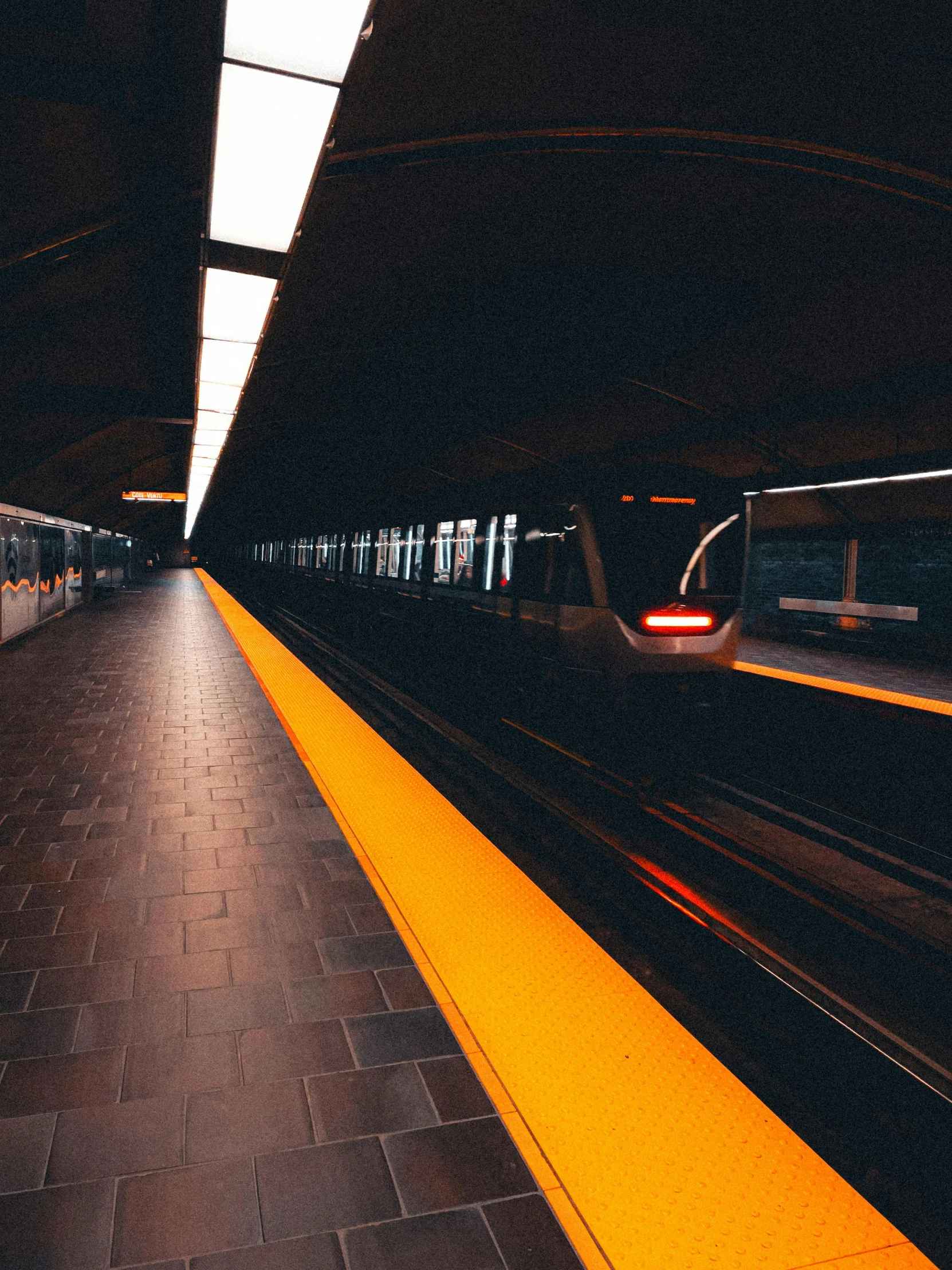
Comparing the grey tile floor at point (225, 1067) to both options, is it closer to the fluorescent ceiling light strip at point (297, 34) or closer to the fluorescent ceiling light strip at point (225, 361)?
the fluorescent ceiling light strip at point (297, 34)

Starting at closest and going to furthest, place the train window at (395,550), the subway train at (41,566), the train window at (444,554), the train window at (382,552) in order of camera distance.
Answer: the train window at (444,554) < the subway train at (41,566) < the train window at (395,550) < the train window at (382,552)

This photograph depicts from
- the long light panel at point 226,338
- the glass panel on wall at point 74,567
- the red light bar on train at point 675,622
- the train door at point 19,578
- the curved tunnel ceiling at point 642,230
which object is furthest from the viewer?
the glass panel on wall at point 74,567

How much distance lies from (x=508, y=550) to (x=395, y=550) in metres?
5.57

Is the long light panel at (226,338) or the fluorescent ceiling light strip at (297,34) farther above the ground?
the long light panel at (226,338)

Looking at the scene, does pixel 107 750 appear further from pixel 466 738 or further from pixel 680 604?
pixel 680 604

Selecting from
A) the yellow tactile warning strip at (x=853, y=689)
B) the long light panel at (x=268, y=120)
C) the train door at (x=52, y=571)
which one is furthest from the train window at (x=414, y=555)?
the train door at (x=52, y=571)

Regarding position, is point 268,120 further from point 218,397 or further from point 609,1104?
point 218,397

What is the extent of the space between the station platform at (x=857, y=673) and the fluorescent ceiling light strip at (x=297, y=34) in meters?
6.93

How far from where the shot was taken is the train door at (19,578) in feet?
39.0

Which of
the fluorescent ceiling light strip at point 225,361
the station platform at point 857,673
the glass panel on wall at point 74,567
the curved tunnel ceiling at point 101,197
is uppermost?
the curved tunnel ceiling at point 101,197

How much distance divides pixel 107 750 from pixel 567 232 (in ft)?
17.8

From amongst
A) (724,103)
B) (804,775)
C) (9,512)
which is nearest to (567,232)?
(724,103)

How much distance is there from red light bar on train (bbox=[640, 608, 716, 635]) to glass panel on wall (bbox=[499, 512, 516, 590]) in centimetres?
215

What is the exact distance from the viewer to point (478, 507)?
1041 cm
